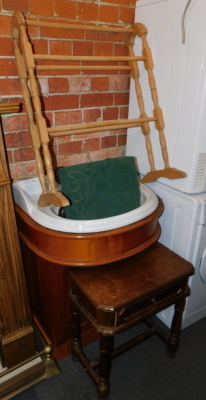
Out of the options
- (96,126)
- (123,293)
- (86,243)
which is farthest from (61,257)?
(96,126)

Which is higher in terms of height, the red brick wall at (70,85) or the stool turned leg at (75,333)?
the red brick wall at (70,85)

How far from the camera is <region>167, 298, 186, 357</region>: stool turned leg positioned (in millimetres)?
1418

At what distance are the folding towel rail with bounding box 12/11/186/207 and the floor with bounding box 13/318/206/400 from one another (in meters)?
0.92

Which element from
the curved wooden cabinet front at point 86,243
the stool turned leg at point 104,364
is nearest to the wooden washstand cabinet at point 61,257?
the curved wooden cabinet front at point 86,243

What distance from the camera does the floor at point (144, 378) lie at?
1420mm

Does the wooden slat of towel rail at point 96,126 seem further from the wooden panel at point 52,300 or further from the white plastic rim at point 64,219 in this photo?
the wooden panel at point 52,300

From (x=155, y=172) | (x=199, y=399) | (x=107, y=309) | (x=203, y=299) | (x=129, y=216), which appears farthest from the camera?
(x=203, y=299)

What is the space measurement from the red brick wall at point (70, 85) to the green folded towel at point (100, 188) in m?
0.26

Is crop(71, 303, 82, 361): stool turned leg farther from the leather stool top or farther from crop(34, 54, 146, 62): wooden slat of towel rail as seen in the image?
crop(34, 54, 146, 62): wooden slat of towel rail

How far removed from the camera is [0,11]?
115 cm

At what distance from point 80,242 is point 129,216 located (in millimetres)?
227

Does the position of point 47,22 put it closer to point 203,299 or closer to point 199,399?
point 203,299

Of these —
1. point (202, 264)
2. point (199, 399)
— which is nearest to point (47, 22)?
point (202, 264)

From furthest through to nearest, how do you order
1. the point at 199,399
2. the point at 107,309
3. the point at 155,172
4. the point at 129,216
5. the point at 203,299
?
the point at 203,299, the point at 155,172, the point at 199,399, the point at 129,216, the point at 107,309
